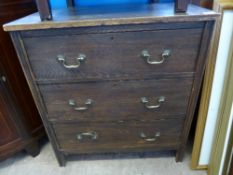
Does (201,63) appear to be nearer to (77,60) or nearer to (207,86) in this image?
(207,86)

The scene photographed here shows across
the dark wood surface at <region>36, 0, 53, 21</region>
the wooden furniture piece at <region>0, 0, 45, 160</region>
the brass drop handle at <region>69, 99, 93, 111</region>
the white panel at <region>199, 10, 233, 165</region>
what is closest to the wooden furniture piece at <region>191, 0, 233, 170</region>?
the white panel at <region>199, 10, 233, 165</region>

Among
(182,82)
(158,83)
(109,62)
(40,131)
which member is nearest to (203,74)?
(182,82)

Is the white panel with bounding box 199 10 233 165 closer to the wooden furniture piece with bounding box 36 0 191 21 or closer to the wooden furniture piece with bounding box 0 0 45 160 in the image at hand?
the wooden furniture piece with bounding box 36 0 191 21

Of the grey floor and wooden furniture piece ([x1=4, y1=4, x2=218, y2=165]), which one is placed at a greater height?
wooden furniture piece ([x1=4, y1=4, x2=218, y2=165])

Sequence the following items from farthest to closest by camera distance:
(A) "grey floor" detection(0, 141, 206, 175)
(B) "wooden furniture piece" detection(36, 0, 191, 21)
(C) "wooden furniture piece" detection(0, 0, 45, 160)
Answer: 1. (A) "grey floor" detection(0, 141, 206, 175)
2. (C) "wooden furniture piece" detection(0, 0, 45, 160)
3. (B) "wooden furniture piece" detection(36, 0, 191, 21)

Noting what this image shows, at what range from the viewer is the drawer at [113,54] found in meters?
0.80

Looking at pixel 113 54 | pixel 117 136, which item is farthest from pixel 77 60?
pixel 117 136

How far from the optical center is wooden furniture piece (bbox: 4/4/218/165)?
2.56ft

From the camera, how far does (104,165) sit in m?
1.28

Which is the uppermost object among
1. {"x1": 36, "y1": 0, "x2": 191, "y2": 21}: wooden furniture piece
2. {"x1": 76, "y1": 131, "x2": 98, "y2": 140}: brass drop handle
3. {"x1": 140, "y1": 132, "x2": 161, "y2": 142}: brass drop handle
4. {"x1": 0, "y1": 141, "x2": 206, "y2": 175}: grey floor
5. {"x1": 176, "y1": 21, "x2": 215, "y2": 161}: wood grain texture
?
{"x1": 36, "y1": 0, "x2": 191, "y2": 21}: wooden furniture piece

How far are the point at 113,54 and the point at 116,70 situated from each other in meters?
0.07

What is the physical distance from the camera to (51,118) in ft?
3.42

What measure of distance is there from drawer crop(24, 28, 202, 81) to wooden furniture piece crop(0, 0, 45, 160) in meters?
0.29

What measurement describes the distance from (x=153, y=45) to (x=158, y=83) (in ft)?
0.62
